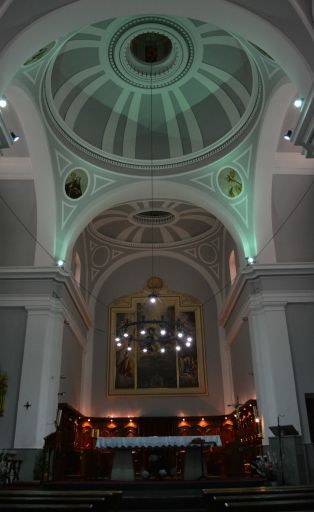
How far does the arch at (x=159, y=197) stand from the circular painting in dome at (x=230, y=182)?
46 centimetres

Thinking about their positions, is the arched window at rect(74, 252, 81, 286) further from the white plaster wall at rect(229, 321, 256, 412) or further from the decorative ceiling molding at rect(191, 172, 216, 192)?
the white plaster wall at rect(229, 321, 256, 412)

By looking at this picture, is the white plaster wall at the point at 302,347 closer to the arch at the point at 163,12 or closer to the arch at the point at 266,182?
the arch at the point at 266,182

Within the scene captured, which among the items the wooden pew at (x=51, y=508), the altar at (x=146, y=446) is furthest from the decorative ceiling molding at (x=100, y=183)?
the wooden pew at (x=51, y=508)

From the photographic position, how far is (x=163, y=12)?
25.4ft

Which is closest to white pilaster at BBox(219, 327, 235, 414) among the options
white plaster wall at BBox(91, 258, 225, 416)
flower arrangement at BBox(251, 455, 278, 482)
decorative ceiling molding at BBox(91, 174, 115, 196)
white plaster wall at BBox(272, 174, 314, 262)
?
white plaster wall at BBox(91, 258, 225, 416)

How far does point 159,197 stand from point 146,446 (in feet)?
25.8

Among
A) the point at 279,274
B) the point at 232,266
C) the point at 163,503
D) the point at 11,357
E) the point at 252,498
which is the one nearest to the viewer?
the point at 252,498

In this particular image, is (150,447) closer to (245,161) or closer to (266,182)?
(266,182)

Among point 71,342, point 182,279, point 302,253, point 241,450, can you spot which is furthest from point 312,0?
point 182,279

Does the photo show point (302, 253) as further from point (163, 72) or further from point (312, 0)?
point (312, 0)

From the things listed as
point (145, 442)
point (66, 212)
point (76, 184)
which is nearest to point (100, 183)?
point (76, 184)

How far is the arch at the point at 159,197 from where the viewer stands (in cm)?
1346

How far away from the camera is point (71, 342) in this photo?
15117mm

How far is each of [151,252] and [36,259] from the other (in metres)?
7.92
